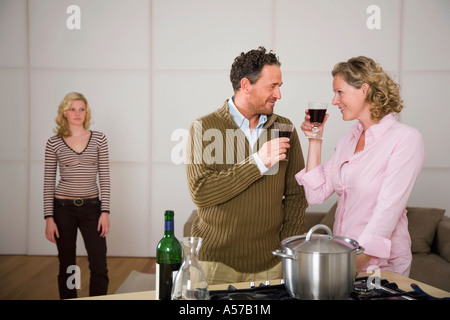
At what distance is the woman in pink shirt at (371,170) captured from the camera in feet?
6.03

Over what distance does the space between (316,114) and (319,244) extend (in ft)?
3.04

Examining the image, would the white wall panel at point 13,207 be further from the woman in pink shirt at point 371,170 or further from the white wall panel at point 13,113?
the woman in pink shirt at point 371,170

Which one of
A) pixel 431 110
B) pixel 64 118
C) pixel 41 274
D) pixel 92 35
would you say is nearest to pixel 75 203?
pixel 64 118

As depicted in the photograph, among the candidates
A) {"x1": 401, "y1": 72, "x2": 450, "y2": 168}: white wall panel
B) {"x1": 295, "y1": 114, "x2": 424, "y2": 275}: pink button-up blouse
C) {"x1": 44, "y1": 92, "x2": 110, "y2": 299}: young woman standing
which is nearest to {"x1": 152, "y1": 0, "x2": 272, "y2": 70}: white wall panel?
{"x1": 401, "y1": 72, "x2": 450, "y2": 168}: white wall panel

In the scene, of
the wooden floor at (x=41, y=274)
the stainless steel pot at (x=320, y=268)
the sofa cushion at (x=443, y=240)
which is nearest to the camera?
the stainless steel pot at (x=320, y=268)

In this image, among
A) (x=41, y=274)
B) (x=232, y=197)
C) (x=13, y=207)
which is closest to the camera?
(x=232, y=197)

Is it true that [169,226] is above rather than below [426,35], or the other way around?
below

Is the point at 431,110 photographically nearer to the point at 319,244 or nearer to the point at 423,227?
the point at 423,227

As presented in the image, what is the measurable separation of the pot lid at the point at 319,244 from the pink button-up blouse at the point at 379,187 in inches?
21.2

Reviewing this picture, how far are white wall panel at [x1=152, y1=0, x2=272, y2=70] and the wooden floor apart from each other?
1.91m

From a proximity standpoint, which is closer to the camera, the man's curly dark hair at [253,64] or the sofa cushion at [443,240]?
the man's curly dark hair at [253,64]

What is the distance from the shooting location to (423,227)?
3555mm

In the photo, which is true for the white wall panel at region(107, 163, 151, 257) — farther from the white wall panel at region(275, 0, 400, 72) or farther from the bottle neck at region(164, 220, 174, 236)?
the bottle neck at region(164, 220, 174, 236)

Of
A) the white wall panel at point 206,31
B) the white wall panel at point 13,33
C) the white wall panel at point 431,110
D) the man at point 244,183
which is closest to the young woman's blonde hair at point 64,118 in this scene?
the white wall panel at point 206,31
